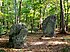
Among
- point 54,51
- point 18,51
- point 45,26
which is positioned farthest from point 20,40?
point 45,26

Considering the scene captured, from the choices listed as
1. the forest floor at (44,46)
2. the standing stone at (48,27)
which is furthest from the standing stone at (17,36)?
the standing stone at (48,27)

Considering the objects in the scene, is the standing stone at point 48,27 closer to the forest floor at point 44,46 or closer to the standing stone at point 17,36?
the forest floor at point 44,46

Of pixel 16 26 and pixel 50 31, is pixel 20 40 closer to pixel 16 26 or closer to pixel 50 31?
pixel 16 26

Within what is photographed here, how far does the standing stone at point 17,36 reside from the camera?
12.6 m

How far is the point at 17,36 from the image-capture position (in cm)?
1284

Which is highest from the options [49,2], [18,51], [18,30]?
[49,2]

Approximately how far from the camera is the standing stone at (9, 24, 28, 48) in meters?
12.6

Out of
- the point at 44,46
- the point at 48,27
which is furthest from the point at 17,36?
the point at 48,27

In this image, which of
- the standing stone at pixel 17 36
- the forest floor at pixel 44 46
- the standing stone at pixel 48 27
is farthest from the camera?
the standing stone at pixel 48 27

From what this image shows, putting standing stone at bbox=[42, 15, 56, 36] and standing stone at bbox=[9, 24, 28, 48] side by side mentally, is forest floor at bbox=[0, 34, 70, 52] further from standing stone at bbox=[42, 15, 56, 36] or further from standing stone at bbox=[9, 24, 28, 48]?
standing stone at bbox=[42, 15, 56, 36]

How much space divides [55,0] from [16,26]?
18.9 m

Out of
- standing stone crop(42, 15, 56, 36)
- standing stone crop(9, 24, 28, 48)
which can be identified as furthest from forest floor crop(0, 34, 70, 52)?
standing stone crop(42, 15, 56, 36)

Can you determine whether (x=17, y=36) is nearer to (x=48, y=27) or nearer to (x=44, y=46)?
(x=44, y=46)

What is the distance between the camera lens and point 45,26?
60.5ft
